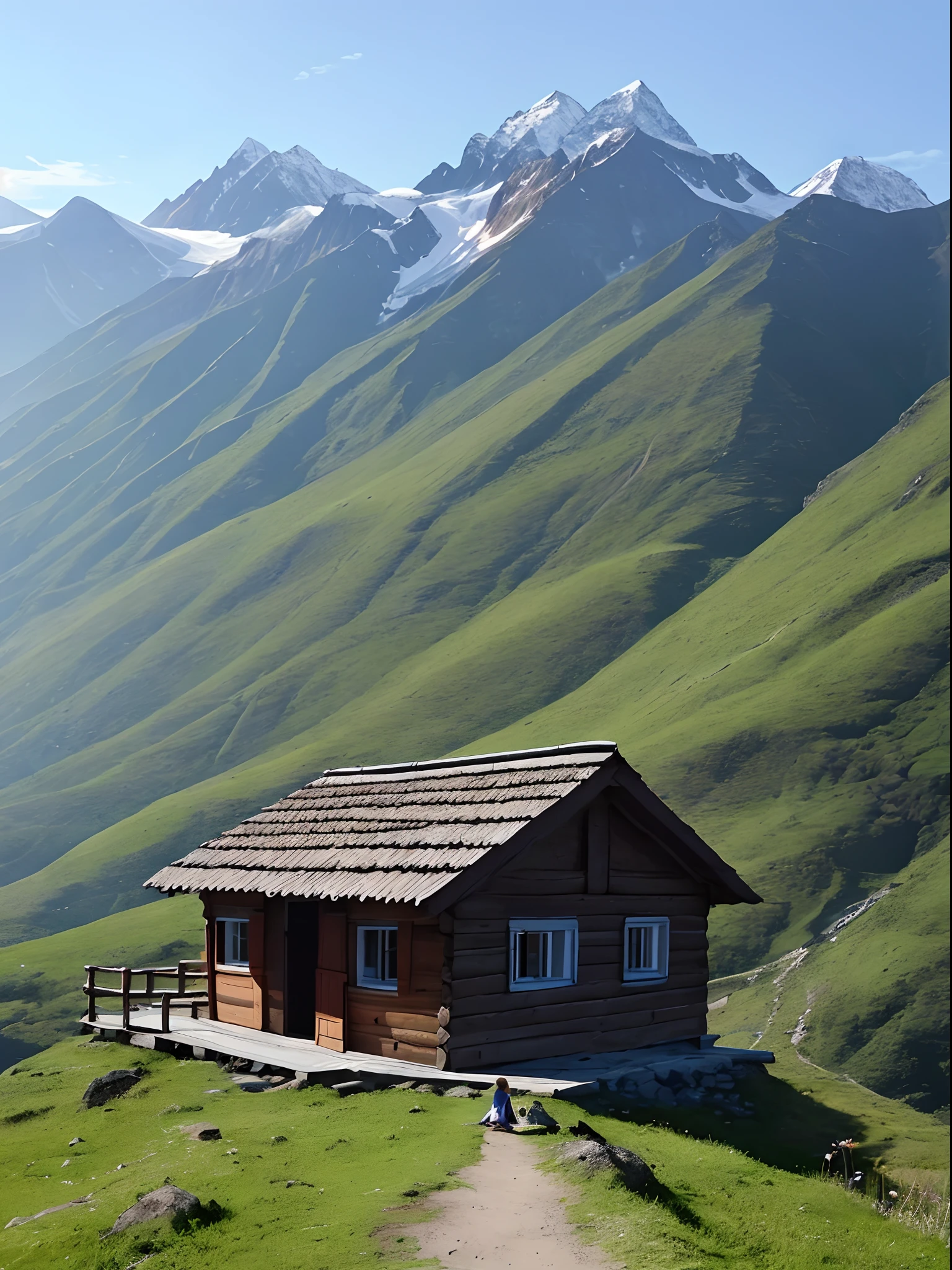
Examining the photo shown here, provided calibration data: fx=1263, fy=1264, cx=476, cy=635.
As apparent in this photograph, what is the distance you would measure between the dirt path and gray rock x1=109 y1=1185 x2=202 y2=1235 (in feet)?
10.5

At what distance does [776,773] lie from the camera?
93.5 m

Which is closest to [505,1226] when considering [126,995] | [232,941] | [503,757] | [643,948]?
[643,948]

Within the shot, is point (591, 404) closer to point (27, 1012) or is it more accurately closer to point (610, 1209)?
point (27, 1012)

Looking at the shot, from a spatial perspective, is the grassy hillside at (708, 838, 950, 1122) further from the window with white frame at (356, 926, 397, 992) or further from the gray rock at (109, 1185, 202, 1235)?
the gray rock at (109, 1185, 202, 1235)

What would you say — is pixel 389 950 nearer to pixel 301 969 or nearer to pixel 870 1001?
pixel 301 969

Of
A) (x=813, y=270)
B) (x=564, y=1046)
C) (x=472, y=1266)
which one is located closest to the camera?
(x=472, y=1266)

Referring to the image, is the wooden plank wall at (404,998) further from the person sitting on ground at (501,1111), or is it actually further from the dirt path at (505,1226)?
the dirt path at (505,1226)

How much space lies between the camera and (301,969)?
31438 mm

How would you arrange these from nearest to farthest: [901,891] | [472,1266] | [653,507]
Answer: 1. [472,1266]
2. [901,891]
3. [653,507]

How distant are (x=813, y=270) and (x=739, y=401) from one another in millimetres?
41727

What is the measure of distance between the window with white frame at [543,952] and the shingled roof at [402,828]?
2.11m

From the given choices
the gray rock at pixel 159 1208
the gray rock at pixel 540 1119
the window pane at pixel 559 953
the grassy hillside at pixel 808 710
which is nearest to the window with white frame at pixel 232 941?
the window pane at pixel 559 953

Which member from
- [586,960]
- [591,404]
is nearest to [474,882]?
[586,960]

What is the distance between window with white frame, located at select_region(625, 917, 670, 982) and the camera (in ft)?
95.2
